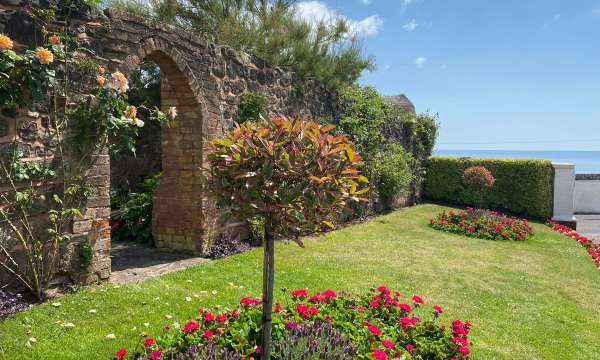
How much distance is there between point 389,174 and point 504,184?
4693 mm

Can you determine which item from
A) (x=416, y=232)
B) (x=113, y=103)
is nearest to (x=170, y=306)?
(x=113, y=103)

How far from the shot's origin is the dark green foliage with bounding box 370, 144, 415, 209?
11375 mm

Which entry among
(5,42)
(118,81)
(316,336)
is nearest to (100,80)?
(118,81)

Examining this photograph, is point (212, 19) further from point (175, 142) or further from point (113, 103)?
point (113, 103)

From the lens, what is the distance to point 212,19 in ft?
33.7

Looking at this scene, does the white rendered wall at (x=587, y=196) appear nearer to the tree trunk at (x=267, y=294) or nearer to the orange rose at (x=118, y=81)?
the orange rose at (x=118, y=81)

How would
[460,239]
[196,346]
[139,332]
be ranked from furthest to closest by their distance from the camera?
1. [460,239]
2. [139,332]
3. [196,346]

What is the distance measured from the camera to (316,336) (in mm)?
2932

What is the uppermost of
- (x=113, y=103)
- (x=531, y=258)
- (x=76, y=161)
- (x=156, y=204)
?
(x=113, y=103)

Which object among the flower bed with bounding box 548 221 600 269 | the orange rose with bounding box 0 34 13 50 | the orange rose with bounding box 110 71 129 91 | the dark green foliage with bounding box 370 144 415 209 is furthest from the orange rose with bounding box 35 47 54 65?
the flower bed with bounding box 548 221 600 269

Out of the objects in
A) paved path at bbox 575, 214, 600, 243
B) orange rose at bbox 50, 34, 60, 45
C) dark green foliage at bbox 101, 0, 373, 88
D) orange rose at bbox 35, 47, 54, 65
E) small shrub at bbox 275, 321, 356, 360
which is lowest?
paved path at bbox 575, 214, 600, 243

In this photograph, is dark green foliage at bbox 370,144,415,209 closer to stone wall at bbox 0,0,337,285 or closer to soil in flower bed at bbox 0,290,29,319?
stone wall at bbox 0,0,337,285

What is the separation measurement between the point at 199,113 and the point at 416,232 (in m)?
5.93

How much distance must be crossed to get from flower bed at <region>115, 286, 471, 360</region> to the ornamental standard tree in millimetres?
721
